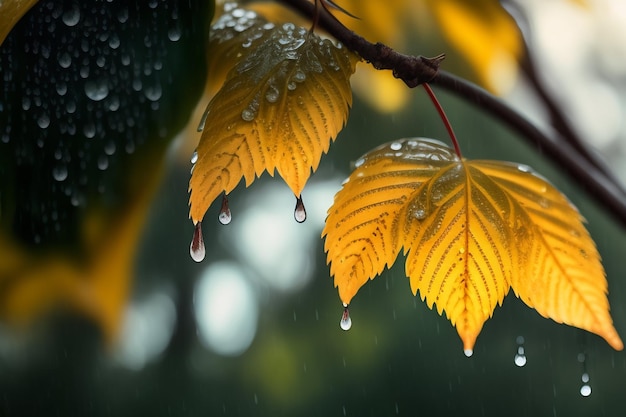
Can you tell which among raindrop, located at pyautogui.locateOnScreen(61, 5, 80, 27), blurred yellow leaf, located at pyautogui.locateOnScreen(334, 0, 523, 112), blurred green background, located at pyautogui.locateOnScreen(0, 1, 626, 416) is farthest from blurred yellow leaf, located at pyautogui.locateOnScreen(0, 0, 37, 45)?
blurred green background, located at pyautogui.locateOnScreen(0, 1, 626, 416)

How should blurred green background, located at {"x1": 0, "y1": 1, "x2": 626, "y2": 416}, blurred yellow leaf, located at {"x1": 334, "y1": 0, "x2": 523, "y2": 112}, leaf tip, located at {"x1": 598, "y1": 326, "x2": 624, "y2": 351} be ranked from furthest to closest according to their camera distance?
blurred green background, located at {"x1": 0, "y1": 1, "x2": 626, "y2": 416} < blurred yellow leaf, located at {"x1": 334, "y1": 0, "x2": 523, "y2": 112} < leaf tip, located at {"x1": 598, "y1": 326, "x2": 624, "y2": 351}

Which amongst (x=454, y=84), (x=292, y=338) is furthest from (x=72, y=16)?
(x=292, y=338)

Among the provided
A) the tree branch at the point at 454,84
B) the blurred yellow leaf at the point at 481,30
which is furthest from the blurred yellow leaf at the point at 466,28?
the tree branch at the point at 454,84

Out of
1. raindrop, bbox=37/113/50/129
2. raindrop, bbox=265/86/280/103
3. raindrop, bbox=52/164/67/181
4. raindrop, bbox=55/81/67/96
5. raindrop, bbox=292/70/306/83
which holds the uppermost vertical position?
raindrop, bbox=55/81/67/96

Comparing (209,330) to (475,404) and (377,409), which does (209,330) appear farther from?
(475,404)

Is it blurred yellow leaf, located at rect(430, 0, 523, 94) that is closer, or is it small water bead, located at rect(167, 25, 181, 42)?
small water bead, located at rect(167, 25, 181, 42)

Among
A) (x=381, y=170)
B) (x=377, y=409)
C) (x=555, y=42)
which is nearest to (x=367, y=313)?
(x=377, y=409)

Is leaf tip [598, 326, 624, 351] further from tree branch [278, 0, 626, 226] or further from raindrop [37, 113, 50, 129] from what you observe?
raindrop [37, 113, 50, 129]
